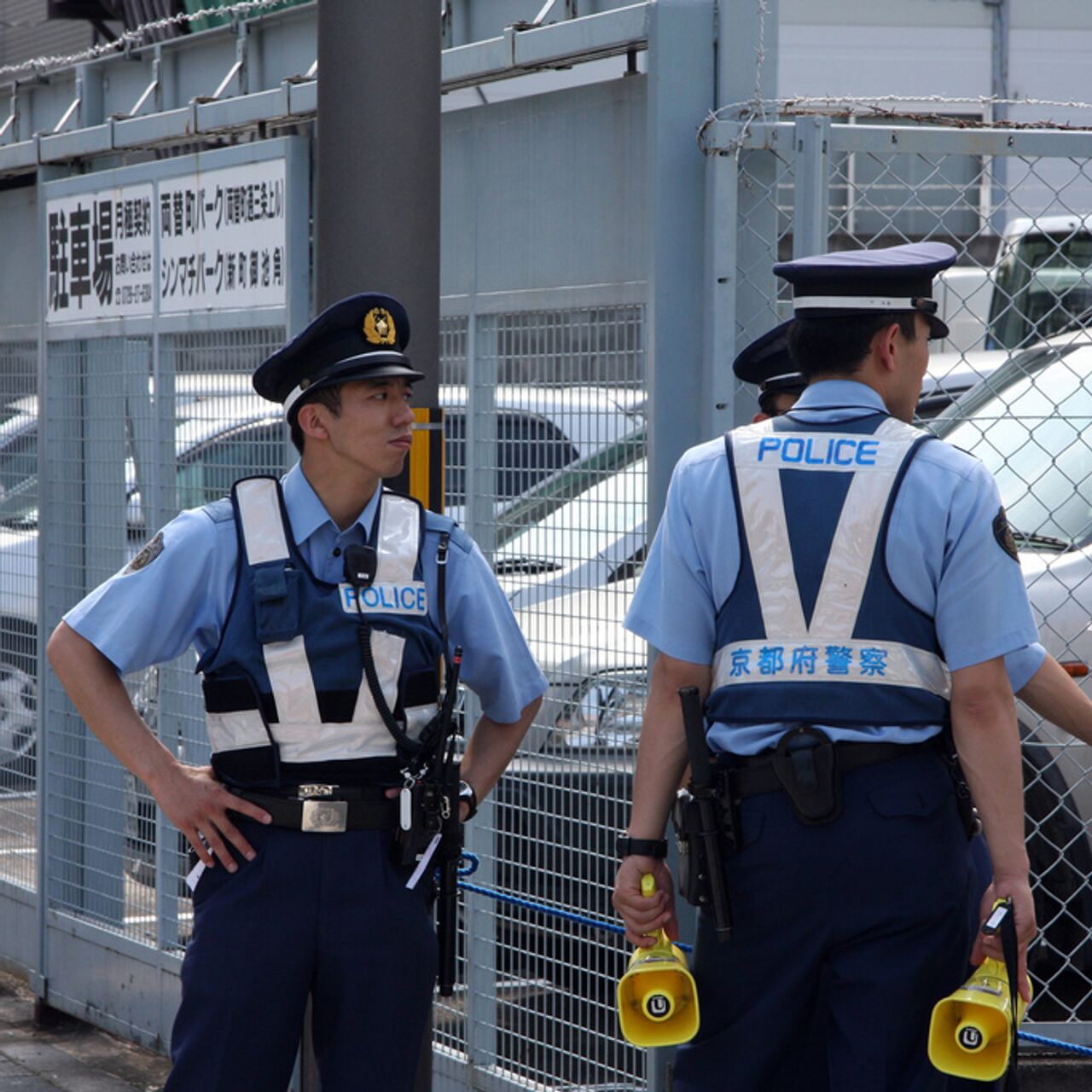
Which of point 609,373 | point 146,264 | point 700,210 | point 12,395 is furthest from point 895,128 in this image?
point 12,395

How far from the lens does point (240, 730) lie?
3510mm

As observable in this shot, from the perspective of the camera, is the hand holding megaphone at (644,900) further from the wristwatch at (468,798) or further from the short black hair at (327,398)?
the short black hair at (327,398)

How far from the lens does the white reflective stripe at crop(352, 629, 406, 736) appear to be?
11.5ft

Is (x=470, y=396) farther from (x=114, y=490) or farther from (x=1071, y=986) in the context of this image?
(x=1071, y=986)

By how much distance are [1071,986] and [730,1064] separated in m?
2.94

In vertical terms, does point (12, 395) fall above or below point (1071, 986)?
above

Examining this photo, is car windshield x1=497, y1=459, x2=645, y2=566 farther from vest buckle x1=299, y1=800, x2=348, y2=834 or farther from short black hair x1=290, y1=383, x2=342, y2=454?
vest buckle x1=299, y1=800, x2=348, y2=834

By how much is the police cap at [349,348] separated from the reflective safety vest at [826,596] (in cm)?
72

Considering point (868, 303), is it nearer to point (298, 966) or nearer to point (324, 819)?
point (324, 819)

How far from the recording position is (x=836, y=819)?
127 inches

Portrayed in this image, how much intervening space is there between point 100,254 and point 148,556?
A: 10.1ft

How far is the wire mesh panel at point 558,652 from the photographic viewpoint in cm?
450

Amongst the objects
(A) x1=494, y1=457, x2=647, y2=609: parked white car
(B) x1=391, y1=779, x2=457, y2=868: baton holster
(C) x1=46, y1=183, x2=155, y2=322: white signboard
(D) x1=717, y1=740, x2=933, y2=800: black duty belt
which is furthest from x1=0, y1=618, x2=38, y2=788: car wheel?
(D) x1=717, y1=740, x2=933, y2=800: black duty belt

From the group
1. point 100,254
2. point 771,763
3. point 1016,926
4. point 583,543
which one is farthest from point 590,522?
point 100,254
